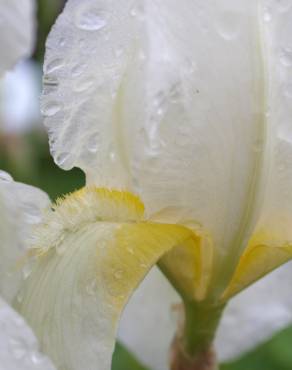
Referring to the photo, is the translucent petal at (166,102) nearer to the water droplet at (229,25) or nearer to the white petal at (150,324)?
the water droplet at (229,25)

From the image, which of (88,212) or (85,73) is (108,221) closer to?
(88,212)

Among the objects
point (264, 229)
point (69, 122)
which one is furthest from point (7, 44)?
point (264, 229)

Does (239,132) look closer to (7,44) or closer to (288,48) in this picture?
(288,48)

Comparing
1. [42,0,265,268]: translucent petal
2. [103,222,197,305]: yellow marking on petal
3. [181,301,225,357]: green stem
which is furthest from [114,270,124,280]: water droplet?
[181,301,225,357]: green stem

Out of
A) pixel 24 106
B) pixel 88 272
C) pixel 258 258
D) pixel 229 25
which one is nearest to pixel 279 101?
pixel 229 25

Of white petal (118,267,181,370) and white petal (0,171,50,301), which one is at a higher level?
white petal (0,171,50,301)

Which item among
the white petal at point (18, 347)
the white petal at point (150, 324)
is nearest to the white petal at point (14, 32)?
the white petal at point (150, 324)

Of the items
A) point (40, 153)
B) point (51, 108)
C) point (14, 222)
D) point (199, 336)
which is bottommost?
point (40, 153)

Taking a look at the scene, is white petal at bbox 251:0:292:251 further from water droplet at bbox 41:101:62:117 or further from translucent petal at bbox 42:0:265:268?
water droplet at bbox 41:101:62:117
